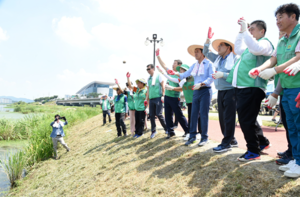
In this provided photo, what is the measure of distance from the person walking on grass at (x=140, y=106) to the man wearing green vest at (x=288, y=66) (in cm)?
423

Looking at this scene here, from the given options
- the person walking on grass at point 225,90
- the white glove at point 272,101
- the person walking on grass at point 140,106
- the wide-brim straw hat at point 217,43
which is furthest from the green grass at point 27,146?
the white glove at point 272,101

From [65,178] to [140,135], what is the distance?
2396 millimetres

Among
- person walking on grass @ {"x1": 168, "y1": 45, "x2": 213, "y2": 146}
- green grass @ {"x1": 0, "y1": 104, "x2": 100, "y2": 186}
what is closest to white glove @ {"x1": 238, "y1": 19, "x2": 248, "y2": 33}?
person walking on grass @ {"x1": 168, "y1": 45, "x2": 213, "y2": 146}

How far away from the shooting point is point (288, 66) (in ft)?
7.38

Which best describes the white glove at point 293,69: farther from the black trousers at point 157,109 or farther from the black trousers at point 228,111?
the black trousers at point 157,109

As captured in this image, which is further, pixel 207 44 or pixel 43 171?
pixel 43 171

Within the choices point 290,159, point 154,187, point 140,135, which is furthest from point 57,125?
point 290,159

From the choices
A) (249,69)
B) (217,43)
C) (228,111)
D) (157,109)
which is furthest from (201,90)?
(157,109)

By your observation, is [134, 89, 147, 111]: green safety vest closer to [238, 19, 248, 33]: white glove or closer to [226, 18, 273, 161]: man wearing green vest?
[226, 18, 273, 161]: man wearing green vest

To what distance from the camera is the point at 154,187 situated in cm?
326

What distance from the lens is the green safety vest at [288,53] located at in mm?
2330

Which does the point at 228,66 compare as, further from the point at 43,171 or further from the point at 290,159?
the point at 43,171

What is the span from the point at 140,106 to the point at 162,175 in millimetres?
3139

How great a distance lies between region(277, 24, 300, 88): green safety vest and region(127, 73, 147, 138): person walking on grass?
4.28 m
